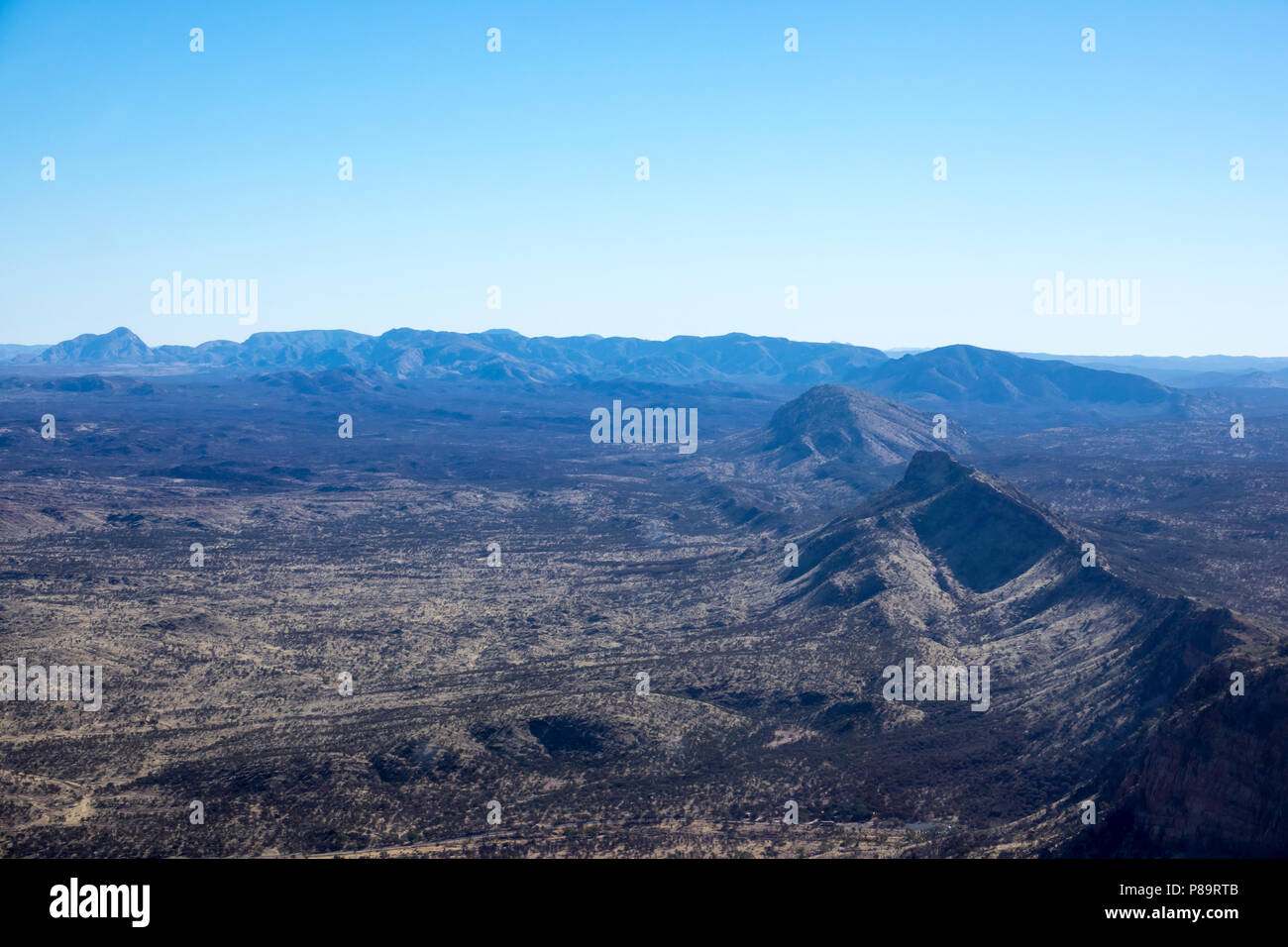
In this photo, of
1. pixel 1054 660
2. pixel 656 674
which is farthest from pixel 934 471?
pixel 656 674

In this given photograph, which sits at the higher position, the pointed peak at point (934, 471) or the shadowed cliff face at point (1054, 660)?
the pointed peak at point (934, 471)

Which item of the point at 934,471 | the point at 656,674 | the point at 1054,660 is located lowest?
the point at 656,674

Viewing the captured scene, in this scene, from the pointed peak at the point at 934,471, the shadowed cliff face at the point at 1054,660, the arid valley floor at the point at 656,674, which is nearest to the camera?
the shadowed cliff face at the point at 1054,660

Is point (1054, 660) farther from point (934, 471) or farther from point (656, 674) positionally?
point (934, 471)

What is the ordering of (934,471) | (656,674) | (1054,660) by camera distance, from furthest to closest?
1. (934,471)
2. (656,674)
3. (1054,660)

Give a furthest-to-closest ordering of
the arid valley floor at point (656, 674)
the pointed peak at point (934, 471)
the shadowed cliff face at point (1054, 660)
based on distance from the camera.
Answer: the pointed peak at point (934, 471)
the arid valley floor at point (656, 674)
the shadowed cliff face at point (1054, 660)

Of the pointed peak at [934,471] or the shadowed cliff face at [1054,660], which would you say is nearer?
the shadowed cliff face at [1054,660]

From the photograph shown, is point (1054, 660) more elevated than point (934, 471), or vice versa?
point (934, 471)

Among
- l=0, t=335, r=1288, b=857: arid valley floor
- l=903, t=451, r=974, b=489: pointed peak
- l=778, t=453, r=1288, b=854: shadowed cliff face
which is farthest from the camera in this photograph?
l=903, t=451, r=974, b=489: pointed peak

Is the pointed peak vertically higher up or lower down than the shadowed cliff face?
higher up

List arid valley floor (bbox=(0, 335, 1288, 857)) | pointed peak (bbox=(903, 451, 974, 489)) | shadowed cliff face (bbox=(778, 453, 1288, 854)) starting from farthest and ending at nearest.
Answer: pointed peak (bbox=(903, 451, 974, 489)) → arid valley floor (bbox=(0, 335, 1288, 857)) → shadowed cliff face (bbox=(778, 453, 1288, 854))

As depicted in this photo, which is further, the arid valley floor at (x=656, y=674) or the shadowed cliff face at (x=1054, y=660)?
the arid valley floor at (x=656, y=674)
